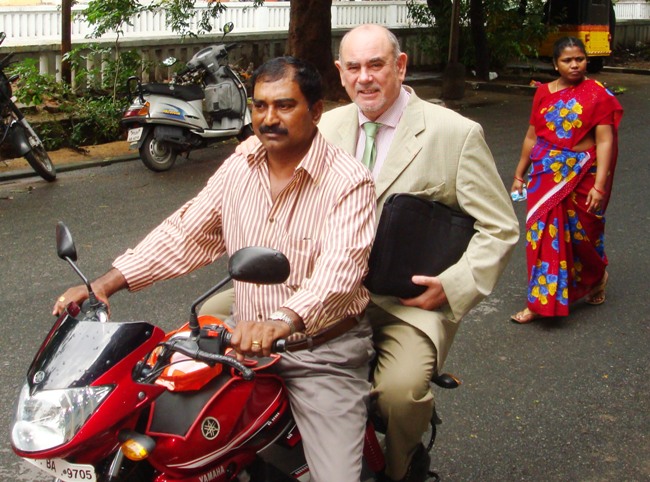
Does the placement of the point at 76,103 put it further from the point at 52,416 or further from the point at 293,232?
the point at 52,416

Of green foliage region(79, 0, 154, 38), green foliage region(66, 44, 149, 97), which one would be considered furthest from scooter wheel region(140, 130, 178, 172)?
green foliage region(79, 0, 154, 38)

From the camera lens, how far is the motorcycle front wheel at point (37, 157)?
9.42 metres

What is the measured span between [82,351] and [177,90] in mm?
8536

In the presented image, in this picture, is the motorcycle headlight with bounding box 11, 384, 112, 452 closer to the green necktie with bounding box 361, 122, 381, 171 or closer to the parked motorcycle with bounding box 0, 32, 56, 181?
the green necktie with bounding box 361, 122, 381, 171

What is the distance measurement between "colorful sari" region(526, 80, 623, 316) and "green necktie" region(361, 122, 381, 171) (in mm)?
2842

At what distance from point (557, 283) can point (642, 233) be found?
2.42m

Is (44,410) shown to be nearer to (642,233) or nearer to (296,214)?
(296,214)

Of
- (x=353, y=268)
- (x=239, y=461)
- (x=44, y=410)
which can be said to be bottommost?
(x=239, y=461)

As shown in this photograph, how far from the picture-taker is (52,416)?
213cm

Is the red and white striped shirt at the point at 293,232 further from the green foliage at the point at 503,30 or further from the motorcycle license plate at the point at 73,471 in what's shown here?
the green foliage at the point at 503,30

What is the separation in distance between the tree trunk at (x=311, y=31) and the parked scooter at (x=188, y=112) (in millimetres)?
3289

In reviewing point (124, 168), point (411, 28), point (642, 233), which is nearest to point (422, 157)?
point (642, 233)

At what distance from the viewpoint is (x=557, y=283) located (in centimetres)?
596

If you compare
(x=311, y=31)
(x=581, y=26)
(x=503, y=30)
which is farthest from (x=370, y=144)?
(x=581, y=26)
